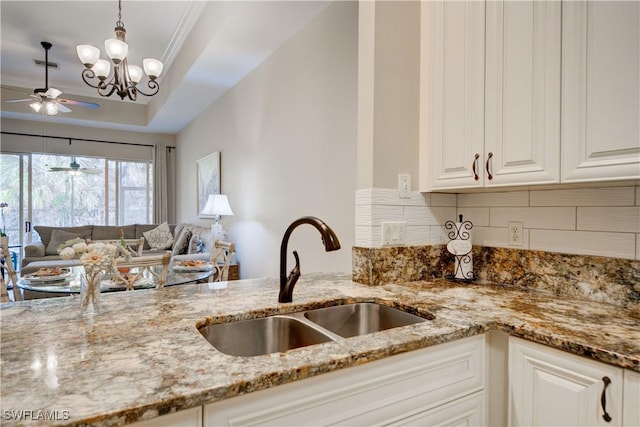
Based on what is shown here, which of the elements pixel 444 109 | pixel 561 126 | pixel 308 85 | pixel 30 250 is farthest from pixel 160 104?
pixel 561 126

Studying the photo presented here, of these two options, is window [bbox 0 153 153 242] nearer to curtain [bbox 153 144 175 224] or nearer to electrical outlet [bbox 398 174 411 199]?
curtain [bbox 153 144 175 224]

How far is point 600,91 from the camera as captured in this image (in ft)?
3.76

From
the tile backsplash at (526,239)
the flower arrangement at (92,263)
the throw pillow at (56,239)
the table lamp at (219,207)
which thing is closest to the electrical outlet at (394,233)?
the tile backsplash at (526,239)

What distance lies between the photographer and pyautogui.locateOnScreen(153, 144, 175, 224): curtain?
711cm

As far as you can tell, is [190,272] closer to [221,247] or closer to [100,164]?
[221,247]

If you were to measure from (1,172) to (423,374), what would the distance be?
7459 mm

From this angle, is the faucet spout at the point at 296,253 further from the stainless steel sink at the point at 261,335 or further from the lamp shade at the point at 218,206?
the lamp shade at the point at 218,206

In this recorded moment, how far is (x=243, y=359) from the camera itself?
0.83m

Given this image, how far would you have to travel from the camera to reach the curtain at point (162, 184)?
7.11 m

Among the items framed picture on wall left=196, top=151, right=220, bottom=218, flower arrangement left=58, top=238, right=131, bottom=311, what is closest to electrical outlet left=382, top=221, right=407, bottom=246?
flower arrangement left=58, top=238, right=131, bottom=311

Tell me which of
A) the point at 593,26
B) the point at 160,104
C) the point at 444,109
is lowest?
the point at 444,109

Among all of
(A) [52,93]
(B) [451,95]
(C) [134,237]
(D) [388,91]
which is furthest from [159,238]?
(B) [451,95]

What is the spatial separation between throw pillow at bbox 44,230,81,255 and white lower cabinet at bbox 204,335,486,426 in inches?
228

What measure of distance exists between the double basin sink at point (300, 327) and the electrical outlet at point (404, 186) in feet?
1.85
